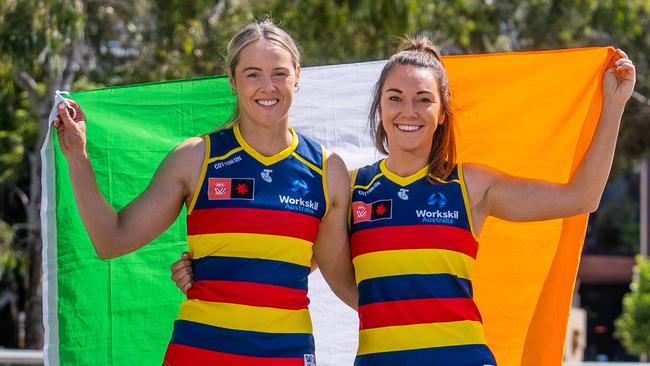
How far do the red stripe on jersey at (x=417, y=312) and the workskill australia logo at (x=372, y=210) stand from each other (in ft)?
1.03

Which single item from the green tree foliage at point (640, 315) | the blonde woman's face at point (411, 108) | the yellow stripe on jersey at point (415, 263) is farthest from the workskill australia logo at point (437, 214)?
the green tree foliage at point (640, 315)

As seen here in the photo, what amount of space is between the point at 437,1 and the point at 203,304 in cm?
1149

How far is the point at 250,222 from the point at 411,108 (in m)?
0.72

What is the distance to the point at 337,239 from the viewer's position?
156 inches

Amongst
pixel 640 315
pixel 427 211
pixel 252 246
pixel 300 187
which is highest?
pixel 640 315

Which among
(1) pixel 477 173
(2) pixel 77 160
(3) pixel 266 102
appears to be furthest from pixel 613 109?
(2) pixel 77 160

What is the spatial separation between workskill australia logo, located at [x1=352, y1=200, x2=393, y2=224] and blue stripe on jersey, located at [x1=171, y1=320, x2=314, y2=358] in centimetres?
50

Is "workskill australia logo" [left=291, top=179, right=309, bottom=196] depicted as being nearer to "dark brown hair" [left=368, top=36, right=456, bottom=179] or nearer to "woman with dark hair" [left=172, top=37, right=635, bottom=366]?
"woman with dark hair" [left=172, top=37, right=635, bottom=366]

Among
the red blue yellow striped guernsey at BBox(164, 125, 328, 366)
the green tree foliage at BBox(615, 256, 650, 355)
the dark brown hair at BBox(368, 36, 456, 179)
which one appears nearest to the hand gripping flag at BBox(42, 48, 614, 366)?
the dark brown hair at BBox(368, 36, 456, 179)

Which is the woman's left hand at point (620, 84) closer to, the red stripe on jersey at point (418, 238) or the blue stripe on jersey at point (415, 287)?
the red stripe on jersey at point (418, 238)

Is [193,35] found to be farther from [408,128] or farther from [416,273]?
[416,273]

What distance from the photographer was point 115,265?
15.7ft

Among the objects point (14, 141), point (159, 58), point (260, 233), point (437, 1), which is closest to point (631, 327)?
point (437, 1)

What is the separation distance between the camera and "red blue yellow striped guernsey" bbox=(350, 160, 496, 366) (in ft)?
12.3
